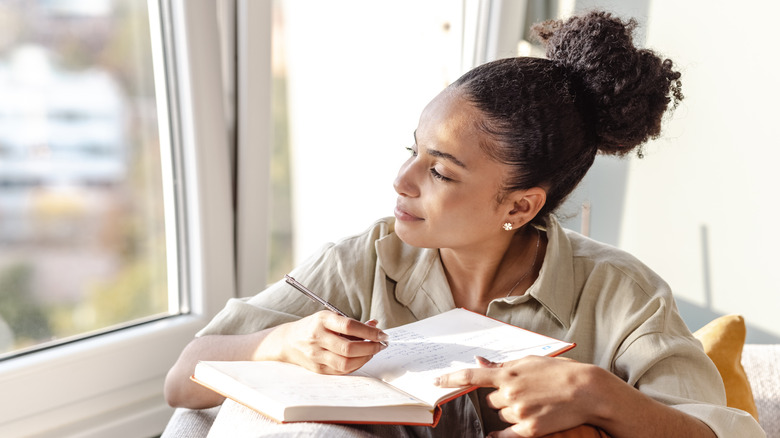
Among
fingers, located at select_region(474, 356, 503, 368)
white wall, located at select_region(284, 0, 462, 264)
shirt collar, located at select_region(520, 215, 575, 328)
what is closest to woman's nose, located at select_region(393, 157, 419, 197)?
shirt collar, located at select_region(520, 215, 575, 328)

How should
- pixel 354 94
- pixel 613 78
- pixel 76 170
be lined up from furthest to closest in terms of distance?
pixel 354 94
pixel 76 170
pixel 613 78

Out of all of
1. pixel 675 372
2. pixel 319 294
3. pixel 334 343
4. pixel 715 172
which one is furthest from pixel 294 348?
pixel 715 172

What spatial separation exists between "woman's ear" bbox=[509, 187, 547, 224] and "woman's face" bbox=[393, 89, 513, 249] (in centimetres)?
5

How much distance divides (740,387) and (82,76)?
4.97 feet

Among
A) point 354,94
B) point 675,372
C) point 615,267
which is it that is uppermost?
point 354,94

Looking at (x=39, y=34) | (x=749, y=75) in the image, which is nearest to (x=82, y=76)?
(x=39, y=34)

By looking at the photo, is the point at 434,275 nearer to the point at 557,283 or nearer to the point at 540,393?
the point at 557,283

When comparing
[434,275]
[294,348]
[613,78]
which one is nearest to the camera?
[294,348]

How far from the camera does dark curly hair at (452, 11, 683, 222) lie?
1.27m

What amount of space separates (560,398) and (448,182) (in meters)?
0.46

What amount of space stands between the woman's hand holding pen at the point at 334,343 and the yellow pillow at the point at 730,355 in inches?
29.8

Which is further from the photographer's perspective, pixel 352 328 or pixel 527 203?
pixel 527 203

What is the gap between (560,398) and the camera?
96 cm

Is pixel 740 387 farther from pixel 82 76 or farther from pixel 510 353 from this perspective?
pixel 82 76
